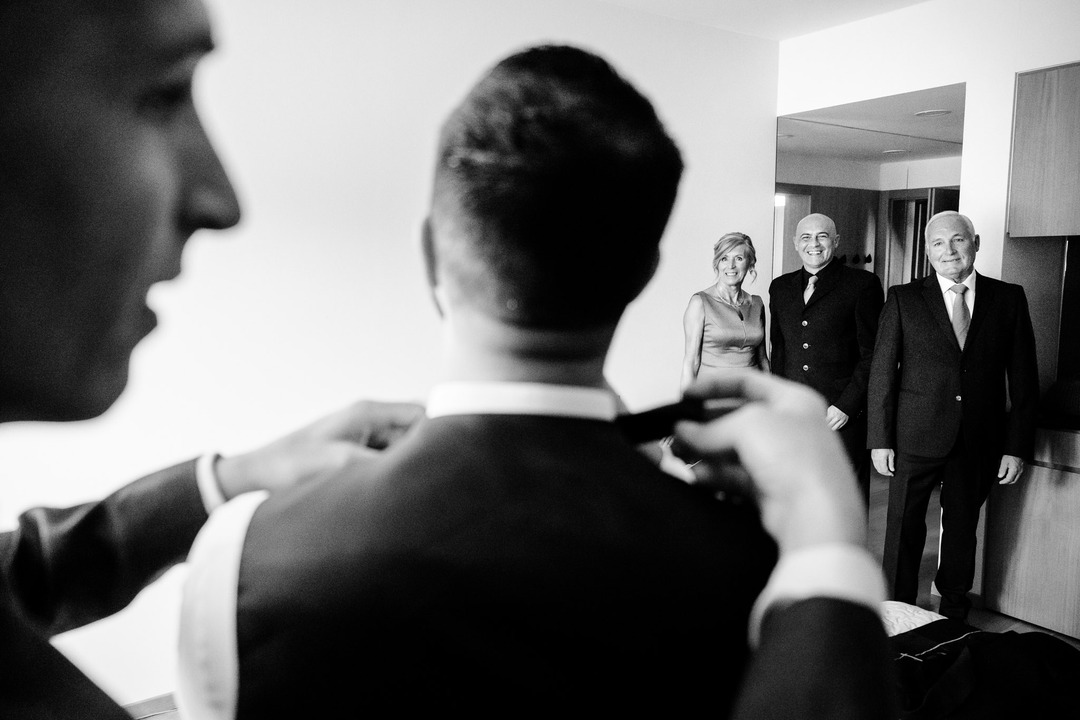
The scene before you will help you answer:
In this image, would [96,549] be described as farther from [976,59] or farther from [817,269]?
[976,59]

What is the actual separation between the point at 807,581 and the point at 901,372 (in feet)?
8.90

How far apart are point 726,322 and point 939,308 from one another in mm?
752

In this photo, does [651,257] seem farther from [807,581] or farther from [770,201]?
[770,201]

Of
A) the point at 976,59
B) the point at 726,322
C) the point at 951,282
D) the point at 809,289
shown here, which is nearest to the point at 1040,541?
the point at 951,282

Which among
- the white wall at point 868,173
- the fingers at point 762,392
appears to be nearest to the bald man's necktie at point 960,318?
the white wall at point 868,173

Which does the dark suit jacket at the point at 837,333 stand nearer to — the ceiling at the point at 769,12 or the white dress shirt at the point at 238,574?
the ceiling at the point at 769,12

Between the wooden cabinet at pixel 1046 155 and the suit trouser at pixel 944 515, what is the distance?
2.97 feet

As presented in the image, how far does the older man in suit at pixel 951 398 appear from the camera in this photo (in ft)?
9.32

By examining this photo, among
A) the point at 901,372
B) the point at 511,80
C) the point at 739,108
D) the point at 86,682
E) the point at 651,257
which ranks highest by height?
the point at 739,108

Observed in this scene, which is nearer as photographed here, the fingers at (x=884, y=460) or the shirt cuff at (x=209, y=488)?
the shirt cuff at (x=209, y=488)

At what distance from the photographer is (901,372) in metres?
2.96

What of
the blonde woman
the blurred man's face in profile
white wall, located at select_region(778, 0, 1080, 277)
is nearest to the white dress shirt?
the blurred man's face in profile

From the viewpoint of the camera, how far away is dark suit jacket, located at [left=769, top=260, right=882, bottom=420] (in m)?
3.17

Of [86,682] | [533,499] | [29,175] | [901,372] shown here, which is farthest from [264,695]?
[901,372]
